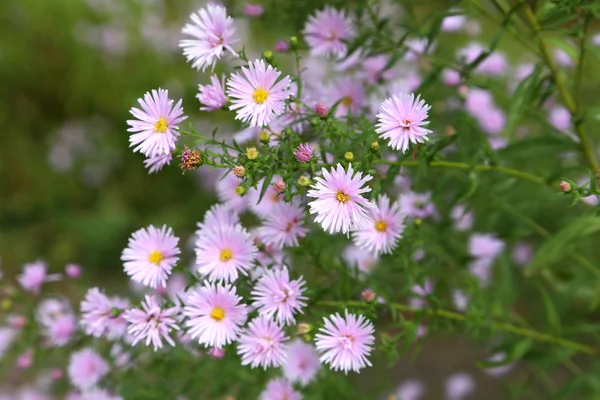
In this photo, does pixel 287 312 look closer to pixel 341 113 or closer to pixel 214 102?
pixel 214 102

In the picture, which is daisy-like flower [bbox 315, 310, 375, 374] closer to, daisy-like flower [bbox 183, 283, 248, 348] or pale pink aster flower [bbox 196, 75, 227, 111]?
daisy-like flower [bbox 183, 283, 248, 348]

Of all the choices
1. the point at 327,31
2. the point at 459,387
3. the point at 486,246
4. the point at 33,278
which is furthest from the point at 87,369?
the point at 459,387

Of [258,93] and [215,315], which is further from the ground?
[258,93]

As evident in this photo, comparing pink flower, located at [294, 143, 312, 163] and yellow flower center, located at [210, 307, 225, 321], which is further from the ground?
pink flower, located at [294, 143, 312, 163]

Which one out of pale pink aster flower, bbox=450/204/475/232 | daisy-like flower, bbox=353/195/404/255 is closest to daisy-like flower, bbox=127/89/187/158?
daisy-like flower, bbox=353/195/404/255

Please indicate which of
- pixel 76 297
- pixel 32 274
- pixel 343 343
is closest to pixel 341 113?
pixel 343 343

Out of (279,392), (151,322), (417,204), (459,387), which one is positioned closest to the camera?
(151,322)

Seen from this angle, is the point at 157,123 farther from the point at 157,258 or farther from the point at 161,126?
the point at 157,258
